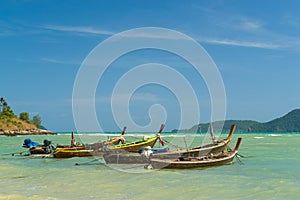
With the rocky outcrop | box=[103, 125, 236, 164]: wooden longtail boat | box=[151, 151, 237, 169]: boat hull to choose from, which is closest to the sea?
box=[151, 151, 237, 169]: boat hull

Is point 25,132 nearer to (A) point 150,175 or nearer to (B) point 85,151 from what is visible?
(B) point 85,151

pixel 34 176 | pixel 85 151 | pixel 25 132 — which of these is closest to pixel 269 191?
pixel 34 176

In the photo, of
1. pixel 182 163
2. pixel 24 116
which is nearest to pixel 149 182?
pixel 182 163

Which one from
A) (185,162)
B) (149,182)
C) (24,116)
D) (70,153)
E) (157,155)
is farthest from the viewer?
(24,116)

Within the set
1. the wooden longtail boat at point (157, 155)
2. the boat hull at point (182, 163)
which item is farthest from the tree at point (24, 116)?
the boat hull at point (182, 163)

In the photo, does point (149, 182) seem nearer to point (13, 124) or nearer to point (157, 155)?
point (157, 155)

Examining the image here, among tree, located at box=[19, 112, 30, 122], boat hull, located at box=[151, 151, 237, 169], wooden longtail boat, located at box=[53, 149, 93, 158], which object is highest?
tree, located at box=[19, 112, 30, 122]

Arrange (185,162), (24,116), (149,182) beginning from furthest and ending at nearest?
(24,116) → (185,162) → (149,182)

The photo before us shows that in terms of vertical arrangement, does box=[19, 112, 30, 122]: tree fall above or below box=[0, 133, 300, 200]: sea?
above

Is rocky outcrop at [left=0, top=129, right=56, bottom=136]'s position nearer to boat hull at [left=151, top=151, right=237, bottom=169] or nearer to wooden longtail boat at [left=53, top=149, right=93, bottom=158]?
wooden longtail boat at [left=53, top=149, right=93, bottom=158]

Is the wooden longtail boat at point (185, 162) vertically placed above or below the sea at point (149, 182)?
above

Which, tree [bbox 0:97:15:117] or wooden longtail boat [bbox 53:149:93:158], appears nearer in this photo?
wooden longtail boat [bbox 53:149:93:158]

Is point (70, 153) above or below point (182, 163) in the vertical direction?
above

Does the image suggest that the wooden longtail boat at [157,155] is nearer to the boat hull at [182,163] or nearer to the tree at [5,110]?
the boat hull at [182,163]
